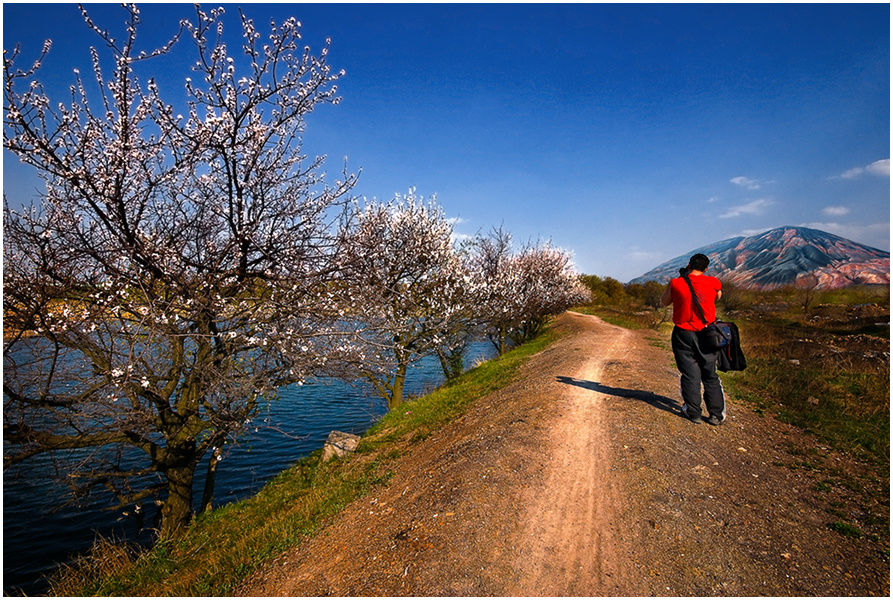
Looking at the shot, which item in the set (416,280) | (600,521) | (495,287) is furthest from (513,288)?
(600,521)

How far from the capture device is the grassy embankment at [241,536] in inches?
202

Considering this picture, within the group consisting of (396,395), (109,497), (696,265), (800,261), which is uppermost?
(800,261)

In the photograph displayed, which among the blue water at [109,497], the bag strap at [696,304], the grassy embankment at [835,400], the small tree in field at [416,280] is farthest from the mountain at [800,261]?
the blue water at [109,497]

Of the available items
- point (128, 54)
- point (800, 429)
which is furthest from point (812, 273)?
point (128, 54)

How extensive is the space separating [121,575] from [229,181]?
5787mm

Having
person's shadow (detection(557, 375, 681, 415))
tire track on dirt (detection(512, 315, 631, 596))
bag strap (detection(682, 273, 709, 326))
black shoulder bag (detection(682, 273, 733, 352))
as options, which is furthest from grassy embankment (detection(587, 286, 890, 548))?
tire track on dirt (detection(512, 315, 631, 596))

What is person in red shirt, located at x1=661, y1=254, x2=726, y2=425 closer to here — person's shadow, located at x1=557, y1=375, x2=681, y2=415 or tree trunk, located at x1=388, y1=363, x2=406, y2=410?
person's shadow, located at x1=557, y1=375, x2=681, y2=415

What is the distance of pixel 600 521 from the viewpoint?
15.3 feet

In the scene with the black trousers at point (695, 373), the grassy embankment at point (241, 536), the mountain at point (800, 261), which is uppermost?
the mountain at point (800, 261)

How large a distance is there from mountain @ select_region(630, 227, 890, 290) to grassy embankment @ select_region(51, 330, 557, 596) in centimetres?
1883

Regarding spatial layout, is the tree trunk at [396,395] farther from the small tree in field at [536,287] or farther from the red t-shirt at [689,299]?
the red t-shirt at [689,299]

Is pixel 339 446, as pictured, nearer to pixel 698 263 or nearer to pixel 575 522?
pixel 575 522

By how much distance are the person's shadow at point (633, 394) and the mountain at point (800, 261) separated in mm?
13318

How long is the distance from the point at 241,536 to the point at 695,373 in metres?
7.86
